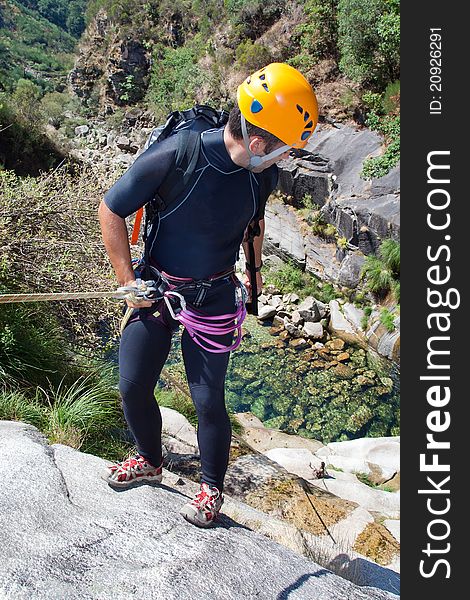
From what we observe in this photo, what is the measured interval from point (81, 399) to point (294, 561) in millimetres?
2188

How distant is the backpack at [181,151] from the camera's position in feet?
6.95

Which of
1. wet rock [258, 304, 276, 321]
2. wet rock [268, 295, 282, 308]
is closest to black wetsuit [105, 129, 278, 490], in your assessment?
wet rock [258, 304, 276, 321]

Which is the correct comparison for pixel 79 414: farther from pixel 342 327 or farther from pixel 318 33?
pixel 318 33

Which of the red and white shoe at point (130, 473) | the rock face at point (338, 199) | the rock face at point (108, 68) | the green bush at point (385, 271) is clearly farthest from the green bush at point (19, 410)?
the rock face at point (108, 68)

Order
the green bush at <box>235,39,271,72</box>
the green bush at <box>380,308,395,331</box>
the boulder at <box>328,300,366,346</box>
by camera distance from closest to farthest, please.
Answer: the green bush at <box>380,308,395,331</box> → the boulder at <box>328,300,366,346</box> → the green bush at <box>235,39,271,72</box>

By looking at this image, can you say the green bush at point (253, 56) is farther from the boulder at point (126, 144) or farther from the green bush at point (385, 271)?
the green bush at point (385, 271)

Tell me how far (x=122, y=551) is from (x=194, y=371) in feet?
2.52

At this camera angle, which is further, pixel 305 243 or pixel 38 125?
pixel 38 125

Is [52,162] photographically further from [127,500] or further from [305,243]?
[127,500]

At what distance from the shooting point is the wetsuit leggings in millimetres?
2287

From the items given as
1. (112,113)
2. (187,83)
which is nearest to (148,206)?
(187,83)

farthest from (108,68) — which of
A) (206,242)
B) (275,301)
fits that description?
(206,242)

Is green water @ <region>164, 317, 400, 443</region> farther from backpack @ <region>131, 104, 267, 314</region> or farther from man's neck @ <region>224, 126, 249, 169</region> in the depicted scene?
man's neck @ <region>224, 126, 249, 169</region>

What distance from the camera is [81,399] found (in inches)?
152
